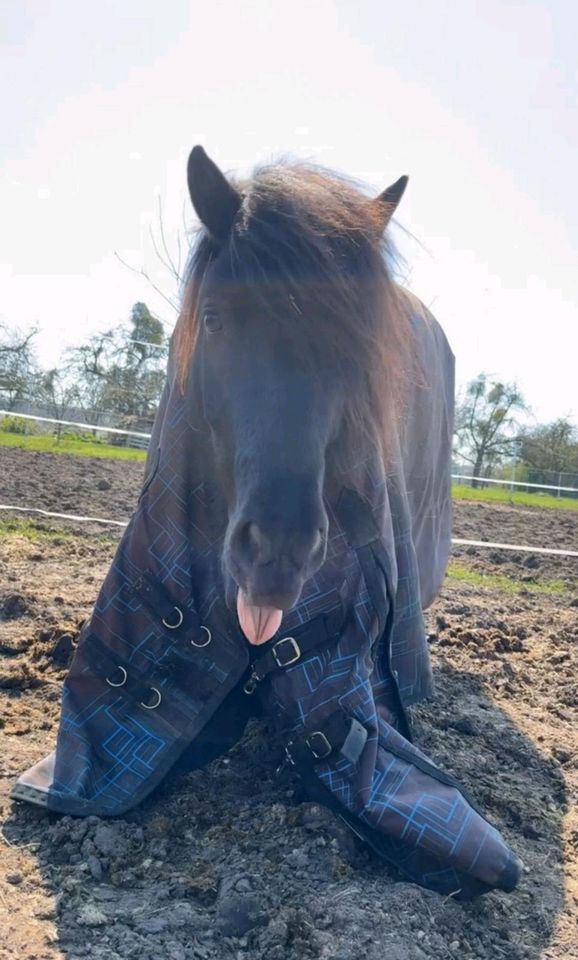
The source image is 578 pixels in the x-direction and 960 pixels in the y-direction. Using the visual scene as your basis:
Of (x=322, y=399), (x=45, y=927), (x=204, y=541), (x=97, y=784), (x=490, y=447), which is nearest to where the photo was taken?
(x=45, y=927)

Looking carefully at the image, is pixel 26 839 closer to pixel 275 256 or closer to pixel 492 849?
pixel 492 849

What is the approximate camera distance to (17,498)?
365 inches

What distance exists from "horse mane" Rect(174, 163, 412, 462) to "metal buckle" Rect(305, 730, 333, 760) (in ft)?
2.93

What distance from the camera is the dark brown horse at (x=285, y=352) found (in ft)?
6.03

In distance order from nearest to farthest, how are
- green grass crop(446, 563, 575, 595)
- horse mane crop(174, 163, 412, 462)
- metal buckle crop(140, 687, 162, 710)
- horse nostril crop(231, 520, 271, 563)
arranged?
horse nostril crop(231, 520, 271, 563)
horse mane crop(174, 163, 412, 462)
metal buckle crop(140, 687, 162, 710)
green grass crop(446, 563, 575, 595)

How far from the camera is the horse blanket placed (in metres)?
2.23

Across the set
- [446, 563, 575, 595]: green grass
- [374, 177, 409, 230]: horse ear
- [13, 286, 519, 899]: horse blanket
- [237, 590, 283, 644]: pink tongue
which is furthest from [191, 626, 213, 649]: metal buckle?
[446, 563, 575, 595]: green grass

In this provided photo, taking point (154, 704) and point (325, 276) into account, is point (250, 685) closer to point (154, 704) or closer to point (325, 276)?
point (154, 704)

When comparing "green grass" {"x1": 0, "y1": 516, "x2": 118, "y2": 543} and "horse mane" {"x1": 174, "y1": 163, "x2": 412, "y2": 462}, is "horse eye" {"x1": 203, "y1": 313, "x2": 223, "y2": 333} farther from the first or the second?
"green grass" {"x1": 0, "y1": 516, "x2": 118, "y2": 543}

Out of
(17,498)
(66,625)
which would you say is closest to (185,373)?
(66,625)

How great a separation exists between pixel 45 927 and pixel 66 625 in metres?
2.33

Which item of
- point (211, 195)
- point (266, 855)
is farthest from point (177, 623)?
point (211, 195)

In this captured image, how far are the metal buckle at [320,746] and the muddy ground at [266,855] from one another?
15cm

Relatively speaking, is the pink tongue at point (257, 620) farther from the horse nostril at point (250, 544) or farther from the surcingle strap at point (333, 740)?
the surcingle strap at point (333, 740)
